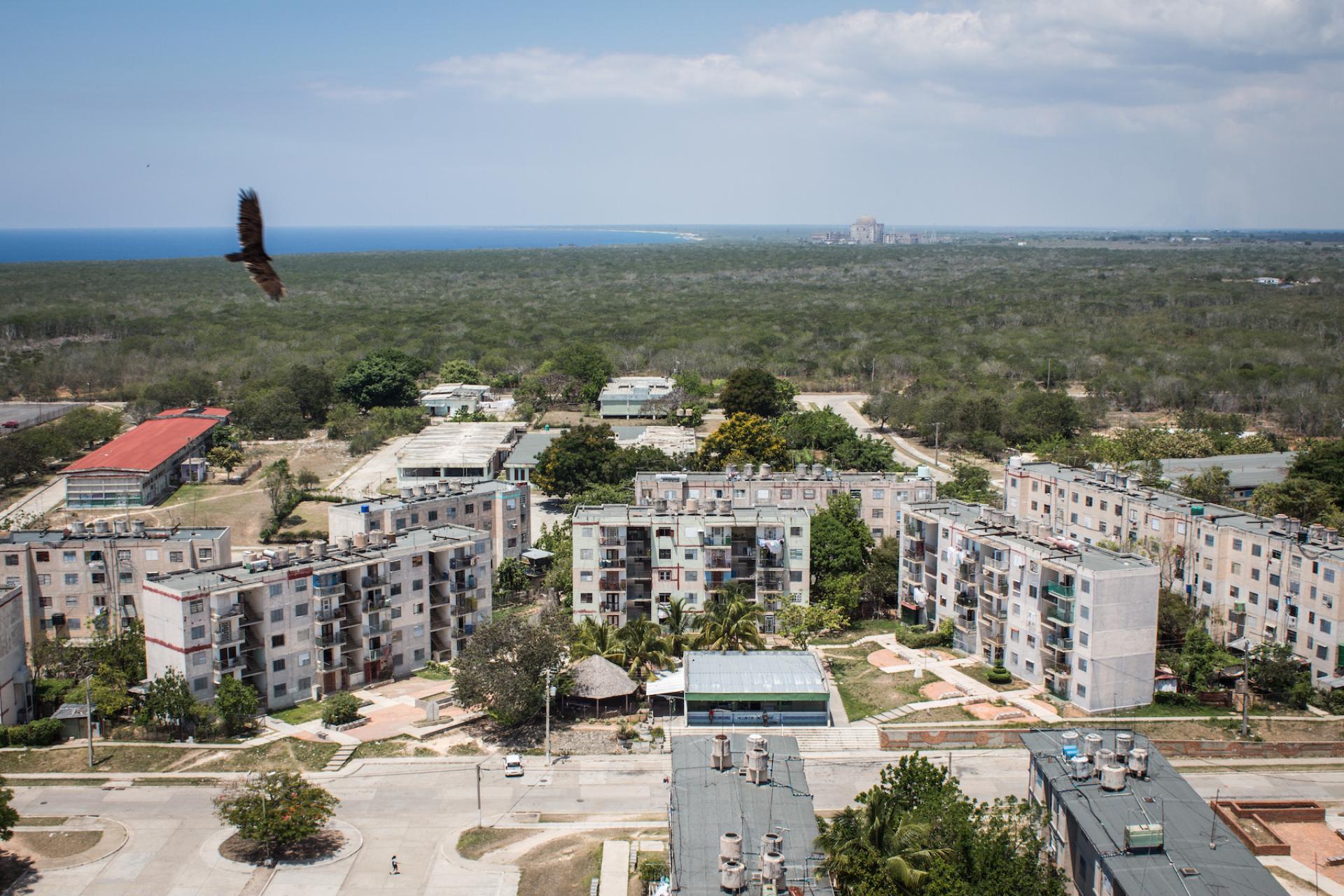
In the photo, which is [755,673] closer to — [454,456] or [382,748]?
[382,748]

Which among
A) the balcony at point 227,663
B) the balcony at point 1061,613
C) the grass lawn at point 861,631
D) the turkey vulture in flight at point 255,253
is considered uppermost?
the turkey vulture in flight at point 255,253

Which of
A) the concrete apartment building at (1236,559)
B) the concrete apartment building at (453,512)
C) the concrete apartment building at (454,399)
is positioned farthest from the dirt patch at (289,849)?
the concrete apartment building at (454,399)

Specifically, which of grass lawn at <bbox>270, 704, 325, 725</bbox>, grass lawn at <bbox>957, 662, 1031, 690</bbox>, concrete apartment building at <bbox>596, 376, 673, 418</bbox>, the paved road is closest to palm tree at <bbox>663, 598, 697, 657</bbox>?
the paved road

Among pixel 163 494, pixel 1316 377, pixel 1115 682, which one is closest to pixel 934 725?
pixel 1115 682

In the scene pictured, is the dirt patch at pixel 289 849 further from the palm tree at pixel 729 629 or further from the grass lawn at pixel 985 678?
the grass lawn at pixel 985 678

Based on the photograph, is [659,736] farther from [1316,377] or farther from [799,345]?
[799,345]

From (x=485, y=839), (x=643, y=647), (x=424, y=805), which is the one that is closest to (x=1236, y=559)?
(x=643, y=647)

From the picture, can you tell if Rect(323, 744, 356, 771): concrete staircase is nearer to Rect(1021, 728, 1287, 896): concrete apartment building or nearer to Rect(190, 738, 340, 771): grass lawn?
Rect(190, 738, 340, 771): grass lawn
